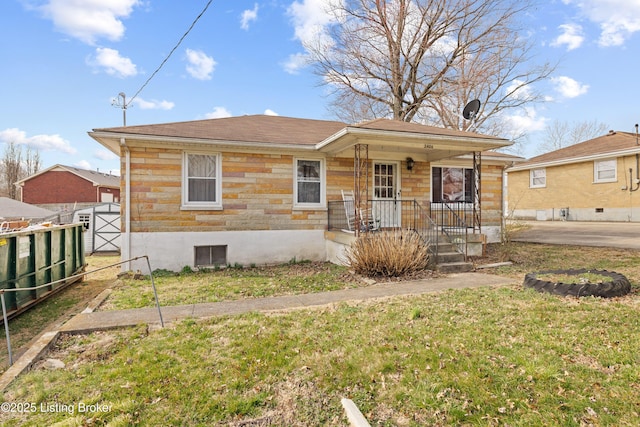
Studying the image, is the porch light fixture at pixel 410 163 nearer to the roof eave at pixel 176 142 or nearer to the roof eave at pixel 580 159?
the roof eave at pixel 176 142

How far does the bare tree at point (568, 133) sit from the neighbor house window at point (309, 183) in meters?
36.1

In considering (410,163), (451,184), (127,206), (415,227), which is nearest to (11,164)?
(127,206)


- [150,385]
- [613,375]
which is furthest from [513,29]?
[150,385]

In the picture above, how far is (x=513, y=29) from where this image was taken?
16828mm

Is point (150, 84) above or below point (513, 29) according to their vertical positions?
below

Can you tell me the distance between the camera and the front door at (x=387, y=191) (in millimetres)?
10039

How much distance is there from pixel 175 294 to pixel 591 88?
2273cm

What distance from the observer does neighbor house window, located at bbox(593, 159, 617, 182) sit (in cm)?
1855

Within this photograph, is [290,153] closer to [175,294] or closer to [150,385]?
[175,294]

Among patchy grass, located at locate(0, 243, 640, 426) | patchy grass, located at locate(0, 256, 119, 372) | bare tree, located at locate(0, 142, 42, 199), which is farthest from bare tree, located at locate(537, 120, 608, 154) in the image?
bare tree, located at locate(0, 142, 42, 199)

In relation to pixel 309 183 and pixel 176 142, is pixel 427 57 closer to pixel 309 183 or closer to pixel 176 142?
pixel 309 183

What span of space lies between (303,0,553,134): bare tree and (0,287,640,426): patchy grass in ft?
51.5

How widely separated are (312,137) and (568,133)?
37543 millimetres

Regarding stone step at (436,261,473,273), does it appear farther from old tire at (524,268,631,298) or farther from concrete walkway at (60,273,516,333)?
old tire at (524,268,631,298)
